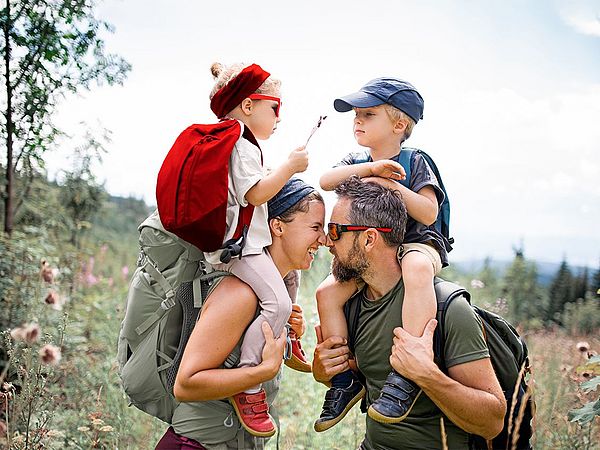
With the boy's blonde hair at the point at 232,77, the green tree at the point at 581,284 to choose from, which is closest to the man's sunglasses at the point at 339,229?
the boy's blonde hair at the point at 232,77

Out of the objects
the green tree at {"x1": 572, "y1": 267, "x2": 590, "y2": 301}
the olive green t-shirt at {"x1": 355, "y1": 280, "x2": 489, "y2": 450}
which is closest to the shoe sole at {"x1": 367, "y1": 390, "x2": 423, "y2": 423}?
the olive green t-shirt at {"x1": 355, "y1": 280, "x2": 489, "y2": 450}

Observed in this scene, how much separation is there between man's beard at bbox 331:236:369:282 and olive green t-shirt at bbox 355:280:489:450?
147 mm

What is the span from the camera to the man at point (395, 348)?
2.61 meters

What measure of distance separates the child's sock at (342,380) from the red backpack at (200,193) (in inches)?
30.6

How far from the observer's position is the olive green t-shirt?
2680 millimetres

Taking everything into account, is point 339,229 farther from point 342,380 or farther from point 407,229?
point 342,380

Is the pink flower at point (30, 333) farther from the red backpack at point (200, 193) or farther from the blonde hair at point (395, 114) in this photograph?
the blonde hair at point (395, 114)

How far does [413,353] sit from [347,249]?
513mm

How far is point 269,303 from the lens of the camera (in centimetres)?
263

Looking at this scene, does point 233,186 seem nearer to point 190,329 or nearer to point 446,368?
point 190,329

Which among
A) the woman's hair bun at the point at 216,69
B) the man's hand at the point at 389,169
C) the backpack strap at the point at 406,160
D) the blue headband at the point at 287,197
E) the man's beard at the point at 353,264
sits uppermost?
the woman's hair bun at the point at 216,69

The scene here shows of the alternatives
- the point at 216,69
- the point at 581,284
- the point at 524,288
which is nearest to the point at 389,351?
the point at 216,69

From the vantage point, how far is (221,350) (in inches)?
101

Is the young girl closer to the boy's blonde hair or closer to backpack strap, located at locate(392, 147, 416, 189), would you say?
the boy's blonde hair
